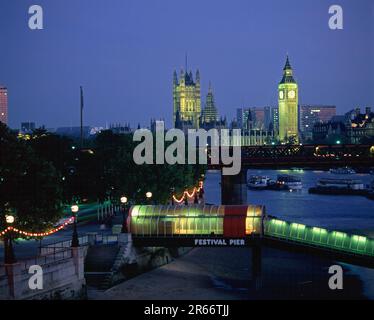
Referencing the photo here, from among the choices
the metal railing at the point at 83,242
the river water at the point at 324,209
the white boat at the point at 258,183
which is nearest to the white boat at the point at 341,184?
the river water at the point at 324,209

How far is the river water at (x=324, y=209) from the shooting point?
75250 millimetres

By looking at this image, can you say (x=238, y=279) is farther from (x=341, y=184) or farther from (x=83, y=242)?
(x=341, y=184)

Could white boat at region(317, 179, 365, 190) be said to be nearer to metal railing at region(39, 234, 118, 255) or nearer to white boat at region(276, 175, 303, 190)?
white boat at region(276, 175, 303, 190)

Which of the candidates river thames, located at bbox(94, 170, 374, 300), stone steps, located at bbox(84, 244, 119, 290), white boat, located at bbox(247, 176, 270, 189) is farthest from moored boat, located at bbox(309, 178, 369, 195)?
stone steps, located at bbox(84, 244, 119, 290)

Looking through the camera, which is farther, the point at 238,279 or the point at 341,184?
the point at 341,184

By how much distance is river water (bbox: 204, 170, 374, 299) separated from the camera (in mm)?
75250

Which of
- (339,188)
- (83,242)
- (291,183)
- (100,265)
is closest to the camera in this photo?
(100,265)

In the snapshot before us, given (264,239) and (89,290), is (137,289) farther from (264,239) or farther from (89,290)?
(264,239)

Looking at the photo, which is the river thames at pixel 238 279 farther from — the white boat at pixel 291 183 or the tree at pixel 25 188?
the white boat at pixel 291 183

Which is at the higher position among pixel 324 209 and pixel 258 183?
pixel 324 209

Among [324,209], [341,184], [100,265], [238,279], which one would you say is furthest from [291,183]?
[100,265]

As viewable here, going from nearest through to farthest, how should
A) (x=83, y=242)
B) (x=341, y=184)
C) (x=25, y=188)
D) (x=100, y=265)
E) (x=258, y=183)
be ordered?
1. (x=25, y=188)
2. (x=100, y=265)
3. (x=83, y=242)
4. (x=341, y=184)
5. (x=258, y=183)

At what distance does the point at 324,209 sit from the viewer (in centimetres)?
10312
